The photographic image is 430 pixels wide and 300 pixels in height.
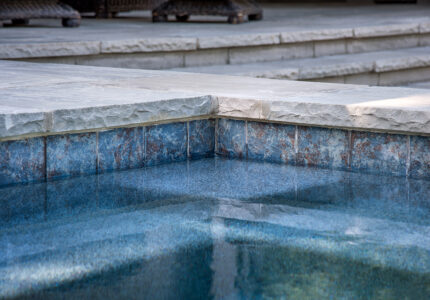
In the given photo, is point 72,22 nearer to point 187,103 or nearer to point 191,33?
point 191,33

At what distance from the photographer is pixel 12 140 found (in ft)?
6.40

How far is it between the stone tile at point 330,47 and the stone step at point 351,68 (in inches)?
2.5

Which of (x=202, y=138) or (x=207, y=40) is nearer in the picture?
(x=202, y=138)

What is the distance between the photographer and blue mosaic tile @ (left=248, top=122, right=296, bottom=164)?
2328 millimetres

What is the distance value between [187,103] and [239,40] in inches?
86.8

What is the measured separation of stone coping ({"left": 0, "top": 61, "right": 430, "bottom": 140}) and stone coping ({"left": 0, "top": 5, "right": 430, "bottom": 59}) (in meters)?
0.95

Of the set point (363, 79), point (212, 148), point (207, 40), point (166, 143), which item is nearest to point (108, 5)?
point (207, 40)

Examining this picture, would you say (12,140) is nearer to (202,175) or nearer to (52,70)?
(202,175)

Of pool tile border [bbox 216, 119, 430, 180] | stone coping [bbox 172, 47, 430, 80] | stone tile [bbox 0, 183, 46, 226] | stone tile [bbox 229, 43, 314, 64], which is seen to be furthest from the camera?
stone tile [bbox 229, 43, 314, 64]

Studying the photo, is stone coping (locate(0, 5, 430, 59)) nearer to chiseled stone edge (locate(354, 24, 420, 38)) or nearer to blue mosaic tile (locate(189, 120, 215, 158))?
chiseled stone edge (locate(354, 24, 420, 38))

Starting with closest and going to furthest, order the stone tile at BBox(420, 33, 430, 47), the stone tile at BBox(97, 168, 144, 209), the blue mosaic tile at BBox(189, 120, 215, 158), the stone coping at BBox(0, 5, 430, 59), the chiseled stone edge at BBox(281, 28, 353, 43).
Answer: the stone tile at BBox(97, 168, 144, 209)
the blue mosaic tile at BBox(189, 120, 215, 158)
the stone coping at BBox(0, 5, 430, 59)
the chiseled stone edge at BBox(281, 28, 353, 43)
the stone tile at BBox(420, 33, 430, 47)

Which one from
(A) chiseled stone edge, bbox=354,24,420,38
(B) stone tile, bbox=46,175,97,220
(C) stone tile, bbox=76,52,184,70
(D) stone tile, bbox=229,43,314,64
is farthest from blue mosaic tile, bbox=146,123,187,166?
(A) chiseled stone edge, bbox=354,24,420,38

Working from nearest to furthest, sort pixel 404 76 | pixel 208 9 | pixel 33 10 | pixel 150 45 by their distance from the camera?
pixel 150 45, pixel 33 10, pixel 404 76, pixel 208 9

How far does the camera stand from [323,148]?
2266mm
